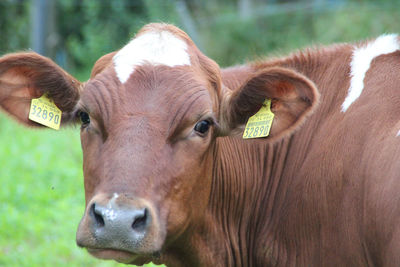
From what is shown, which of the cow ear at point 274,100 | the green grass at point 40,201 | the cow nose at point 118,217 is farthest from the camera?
the green grass at point 40,201

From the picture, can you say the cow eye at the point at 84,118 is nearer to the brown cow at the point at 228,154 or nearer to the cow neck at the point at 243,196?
the brown cow at the point at 228,154

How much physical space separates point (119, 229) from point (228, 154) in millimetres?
1605

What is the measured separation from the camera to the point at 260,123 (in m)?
4.69

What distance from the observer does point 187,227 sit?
463cm

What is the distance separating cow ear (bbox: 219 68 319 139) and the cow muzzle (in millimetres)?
1104

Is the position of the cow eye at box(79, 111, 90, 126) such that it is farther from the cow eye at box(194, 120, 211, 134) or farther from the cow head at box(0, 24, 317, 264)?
the cow eye at box(194, 120, 211, 134)

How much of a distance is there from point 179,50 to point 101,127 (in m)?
0.88

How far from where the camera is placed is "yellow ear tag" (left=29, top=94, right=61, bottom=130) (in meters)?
4.93

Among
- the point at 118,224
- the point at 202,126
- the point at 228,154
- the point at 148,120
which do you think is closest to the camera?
the point at 118,224

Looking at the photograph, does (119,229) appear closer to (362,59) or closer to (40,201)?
(362,59)

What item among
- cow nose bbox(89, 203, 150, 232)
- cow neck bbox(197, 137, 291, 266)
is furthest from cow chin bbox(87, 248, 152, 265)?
cow neck bbox(197, 137, 291, 266)

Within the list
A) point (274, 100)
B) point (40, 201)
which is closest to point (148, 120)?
point (274, 100)

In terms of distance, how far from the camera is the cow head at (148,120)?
3.96 meters

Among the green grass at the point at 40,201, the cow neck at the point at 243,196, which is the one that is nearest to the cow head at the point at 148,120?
the cow neck at the point at 243,196
